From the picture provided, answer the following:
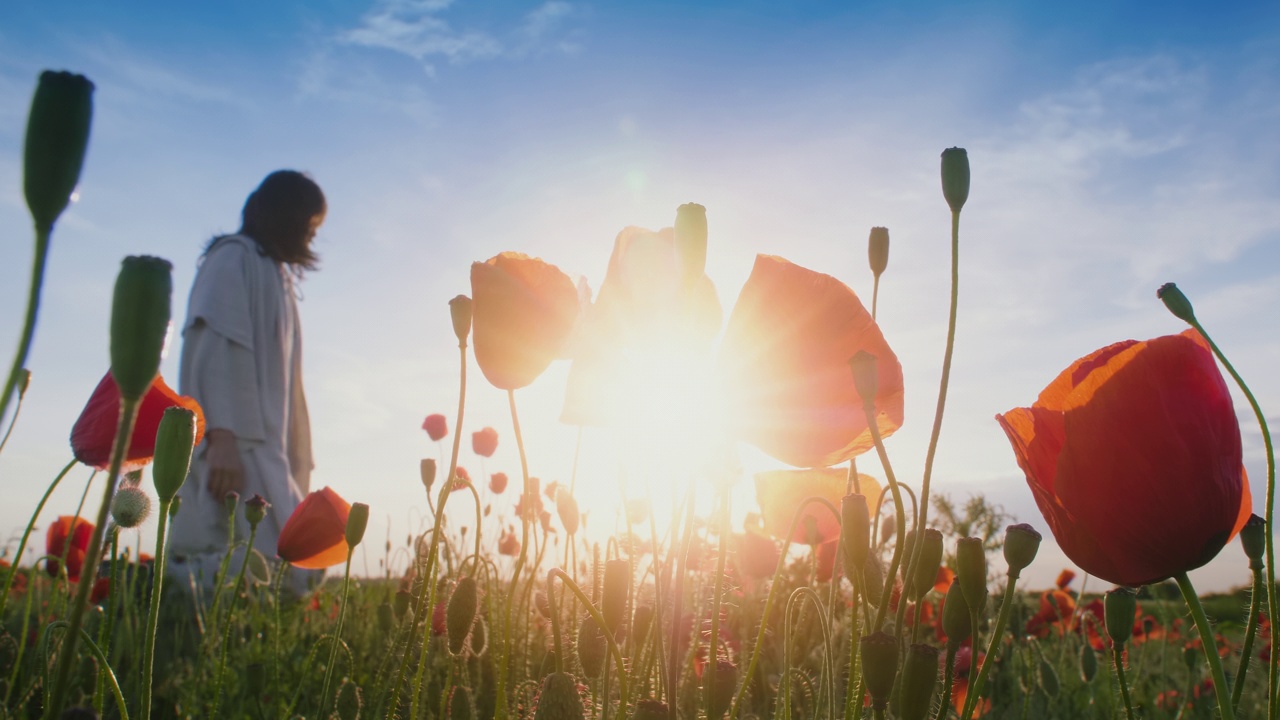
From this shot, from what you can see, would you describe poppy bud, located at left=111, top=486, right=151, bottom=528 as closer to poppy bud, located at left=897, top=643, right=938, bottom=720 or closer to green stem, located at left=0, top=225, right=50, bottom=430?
green stem, located at left=0, top=225, right=50, bottom=430

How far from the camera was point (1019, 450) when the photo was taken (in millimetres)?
945

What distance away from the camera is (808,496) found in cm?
181

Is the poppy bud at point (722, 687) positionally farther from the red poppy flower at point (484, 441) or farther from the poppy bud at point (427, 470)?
the red poppy flower at point (484, 441)

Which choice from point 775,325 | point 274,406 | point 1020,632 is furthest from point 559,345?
point 274,406

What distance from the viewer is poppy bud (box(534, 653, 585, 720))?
39.3 inches

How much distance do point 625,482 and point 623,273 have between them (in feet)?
2.36

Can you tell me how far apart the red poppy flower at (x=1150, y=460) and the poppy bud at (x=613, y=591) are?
0.50 metres

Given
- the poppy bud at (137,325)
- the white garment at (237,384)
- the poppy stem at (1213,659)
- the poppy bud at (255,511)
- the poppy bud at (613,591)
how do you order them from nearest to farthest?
the poppy bud at (137,325)
the poppy stem at (1213,659)
the poppy bud at (613,591)
the poppy bud at (255,511)
the white garment at (237,384)

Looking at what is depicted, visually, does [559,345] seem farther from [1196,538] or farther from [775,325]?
[1196,538]

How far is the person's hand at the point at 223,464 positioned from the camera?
4.79 meters

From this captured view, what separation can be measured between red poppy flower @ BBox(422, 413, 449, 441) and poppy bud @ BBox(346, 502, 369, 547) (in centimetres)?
248

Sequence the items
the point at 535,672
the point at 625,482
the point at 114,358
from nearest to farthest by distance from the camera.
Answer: the point at 114,358
the point at 625,482
the point at 535,672

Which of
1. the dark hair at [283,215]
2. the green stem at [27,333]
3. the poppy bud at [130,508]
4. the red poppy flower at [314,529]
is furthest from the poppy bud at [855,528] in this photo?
the dark hair at [283,215]

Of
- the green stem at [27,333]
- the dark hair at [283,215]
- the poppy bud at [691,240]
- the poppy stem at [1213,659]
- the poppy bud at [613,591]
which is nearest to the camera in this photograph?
the green stem at [27,333]
